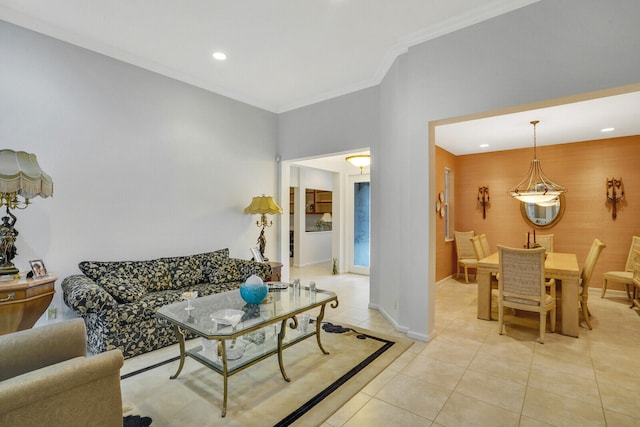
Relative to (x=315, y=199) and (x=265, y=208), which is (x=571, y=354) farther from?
(x=315, y=199)

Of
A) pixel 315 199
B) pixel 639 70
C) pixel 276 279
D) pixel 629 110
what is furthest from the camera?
pixel 315 199

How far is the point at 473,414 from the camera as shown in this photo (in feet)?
6.86

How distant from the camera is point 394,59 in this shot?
3.58 metres

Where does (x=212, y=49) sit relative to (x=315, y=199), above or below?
above

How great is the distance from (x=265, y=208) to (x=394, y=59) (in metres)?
2.57

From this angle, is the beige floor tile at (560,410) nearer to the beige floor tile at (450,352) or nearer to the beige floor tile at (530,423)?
the beige floor tile at (530,423)

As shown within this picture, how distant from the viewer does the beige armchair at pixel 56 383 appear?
124 cm

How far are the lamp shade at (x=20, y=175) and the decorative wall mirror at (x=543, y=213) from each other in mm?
7300

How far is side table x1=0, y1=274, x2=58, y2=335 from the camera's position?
234 centimetres

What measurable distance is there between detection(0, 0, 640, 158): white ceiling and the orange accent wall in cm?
101

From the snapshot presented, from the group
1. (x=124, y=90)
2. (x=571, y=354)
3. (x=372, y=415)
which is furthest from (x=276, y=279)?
(x=571, y=354)

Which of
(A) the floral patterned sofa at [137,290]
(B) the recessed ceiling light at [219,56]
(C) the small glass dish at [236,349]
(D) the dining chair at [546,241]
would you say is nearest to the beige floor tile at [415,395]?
(C) the small glass dish at [236,349]

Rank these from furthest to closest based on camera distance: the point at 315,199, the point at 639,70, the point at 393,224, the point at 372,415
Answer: the point at 315,199 → the point at 393,224 → the point at 639,70 → the point at 372,415

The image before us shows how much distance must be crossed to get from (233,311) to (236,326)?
361mm
